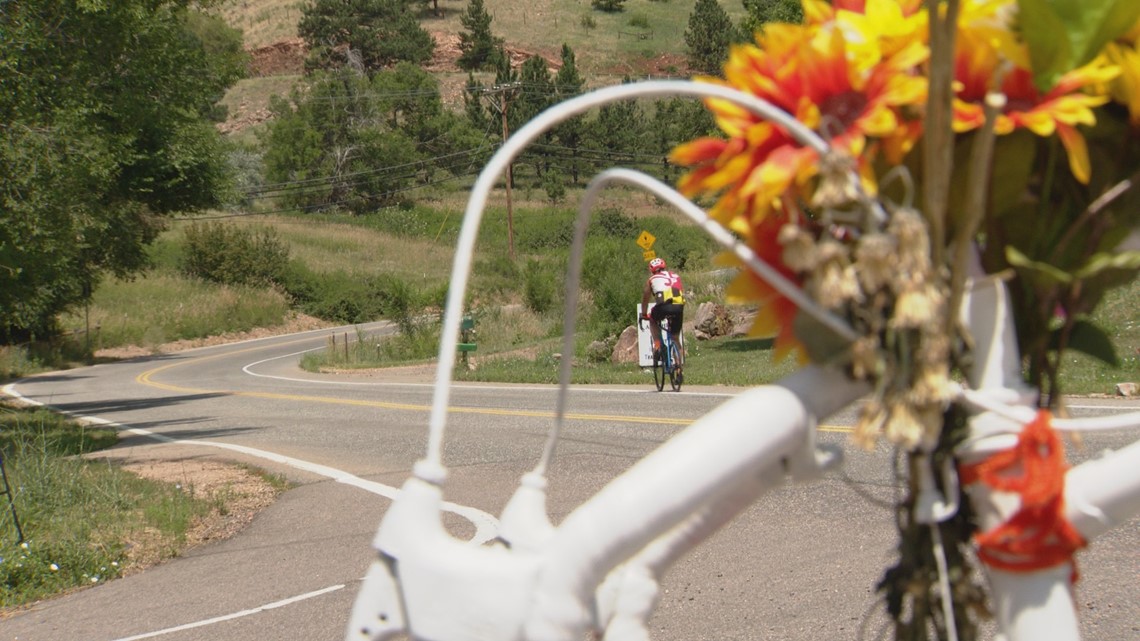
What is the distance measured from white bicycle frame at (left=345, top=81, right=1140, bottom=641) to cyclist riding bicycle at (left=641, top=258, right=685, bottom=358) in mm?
14344

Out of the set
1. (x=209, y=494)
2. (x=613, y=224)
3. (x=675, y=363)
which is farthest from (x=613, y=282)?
(x=613, y=224)

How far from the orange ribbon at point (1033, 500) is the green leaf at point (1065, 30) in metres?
0.33

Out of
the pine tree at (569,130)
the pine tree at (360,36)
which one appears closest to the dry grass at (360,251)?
the pine tree at (569,130)

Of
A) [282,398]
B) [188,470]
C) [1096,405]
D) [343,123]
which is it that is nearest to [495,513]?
[188,470]

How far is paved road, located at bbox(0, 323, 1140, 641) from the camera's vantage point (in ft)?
18.3

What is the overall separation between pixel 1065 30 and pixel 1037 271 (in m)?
0.23

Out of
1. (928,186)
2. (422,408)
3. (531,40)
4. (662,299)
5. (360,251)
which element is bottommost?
(360,251)

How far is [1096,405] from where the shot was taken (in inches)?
451

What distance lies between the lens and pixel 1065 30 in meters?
1.11

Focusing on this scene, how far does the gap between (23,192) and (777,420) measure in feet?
Answer: 45.8

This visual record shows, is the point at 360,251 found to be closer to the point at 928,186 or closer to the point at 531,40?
the point at 531,40

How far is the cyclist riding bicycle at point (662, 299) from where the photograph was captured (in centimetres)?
1577

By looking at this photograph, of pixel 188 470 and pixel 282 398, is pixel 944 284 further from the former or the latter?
pixel 282 398

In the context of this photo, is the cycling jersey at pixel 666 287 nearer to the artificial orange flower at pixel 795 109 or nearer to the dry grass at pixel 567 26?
the artificial orange flower at pixel 795 109
